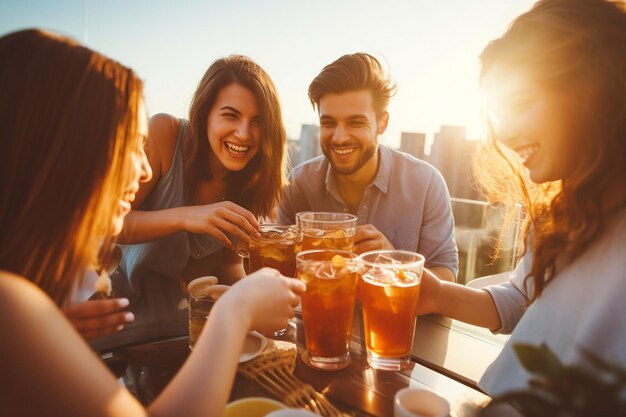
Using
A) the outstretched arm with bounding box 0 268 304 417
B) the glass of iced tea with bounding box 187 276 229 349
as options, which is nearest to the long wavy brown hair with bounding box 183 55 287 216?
the glass of iced tea with bounding box 187 276 229 349

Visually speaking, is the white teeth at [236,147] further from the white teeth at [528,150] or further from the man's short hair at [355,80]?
the white teeth at [528,150]

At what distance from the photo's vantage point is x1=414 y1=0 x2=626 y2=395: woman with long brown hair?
1.08 metres

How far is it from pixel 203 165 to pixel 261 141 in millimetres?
430

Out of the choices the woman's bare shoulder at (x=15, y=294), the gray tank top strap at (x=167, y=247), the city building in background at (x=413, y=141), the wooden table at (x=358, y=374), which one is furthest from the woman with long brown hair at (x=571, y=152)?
the city building in background at (x=413, y=141)

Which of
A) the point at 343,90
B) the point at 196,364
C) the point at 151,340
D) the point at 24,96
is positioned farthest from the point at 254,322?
the point at 343,90

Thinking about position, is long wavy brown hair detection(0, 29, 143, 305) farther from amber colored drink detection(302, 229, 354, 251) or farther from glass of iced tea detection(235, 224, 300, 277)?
amber colored drink detection(302, 229, 354, 251)

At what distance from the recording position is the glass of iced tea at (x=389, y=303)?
46.8 inches

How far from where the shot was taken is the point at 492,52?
1401 mm

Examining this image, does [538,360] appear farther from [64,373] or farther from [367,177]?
[367,177]

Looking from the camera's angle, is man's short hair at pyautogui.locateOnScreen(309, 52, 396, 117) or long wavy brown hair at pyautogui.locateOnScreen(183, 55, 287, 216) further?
man's short hair at pyautogui.locateOnScreen(309, 52, 396, 117)

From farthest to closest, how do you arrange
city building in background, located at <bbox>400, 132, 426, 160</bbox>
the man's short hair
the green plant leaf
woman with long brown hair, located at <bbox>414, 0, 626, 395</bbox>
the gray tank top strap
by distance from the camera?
city building in background, located at <bbox>400, 132, 426, 160</bbox>, the man's short hair, the gray tank top strap, woman with long brown hair, located at <bbox>414, 0, 626, 395</bbox>, the green plant leaf

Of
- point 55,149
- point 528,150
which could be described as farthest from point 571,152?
point 55,149

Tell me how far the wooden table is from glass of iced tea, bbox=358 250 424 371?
5cm

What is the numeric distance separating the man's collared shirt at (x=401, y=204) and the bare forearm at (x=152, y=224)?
115 centimetres
